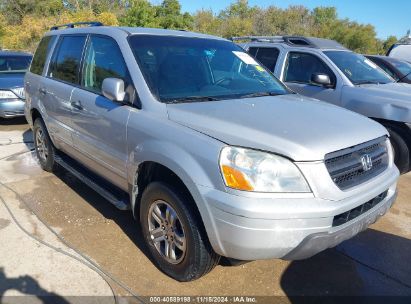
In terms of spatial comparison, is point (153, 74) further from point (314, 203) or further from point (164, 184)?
point (314, 203)

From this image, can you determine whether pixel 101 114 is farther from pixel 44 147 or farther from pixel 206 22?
pixel 206 22

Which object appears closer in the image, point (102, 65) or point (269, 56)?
point (102, 65)

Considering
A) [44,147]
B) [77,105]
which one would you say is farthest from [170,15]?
[77,105]

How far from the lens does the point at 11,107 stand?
7973 mm

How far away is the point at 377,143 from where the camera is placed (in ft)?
9.68

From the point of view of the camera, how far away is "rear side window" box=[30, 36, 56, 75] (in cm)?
496

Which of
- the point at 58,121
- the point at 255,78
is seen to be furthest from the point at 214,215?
the point at 58,121

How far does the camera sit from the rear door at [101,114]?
3.22m

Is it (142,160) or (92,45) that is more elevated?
(92,45)

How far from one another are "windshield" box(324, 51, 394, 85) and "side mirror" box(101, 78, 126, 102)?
3.92 meters

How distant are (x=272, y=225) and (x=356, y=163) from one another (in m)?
0.81

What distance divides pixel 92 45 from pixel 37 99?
162 centimetres

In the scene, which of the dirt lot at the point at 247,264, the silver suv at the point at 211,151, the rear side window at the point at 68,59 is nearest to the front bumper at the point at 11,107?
the rear side window at the point at 68,59

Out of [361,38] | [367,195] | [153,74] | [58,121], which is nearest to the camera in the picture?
[367,195]
